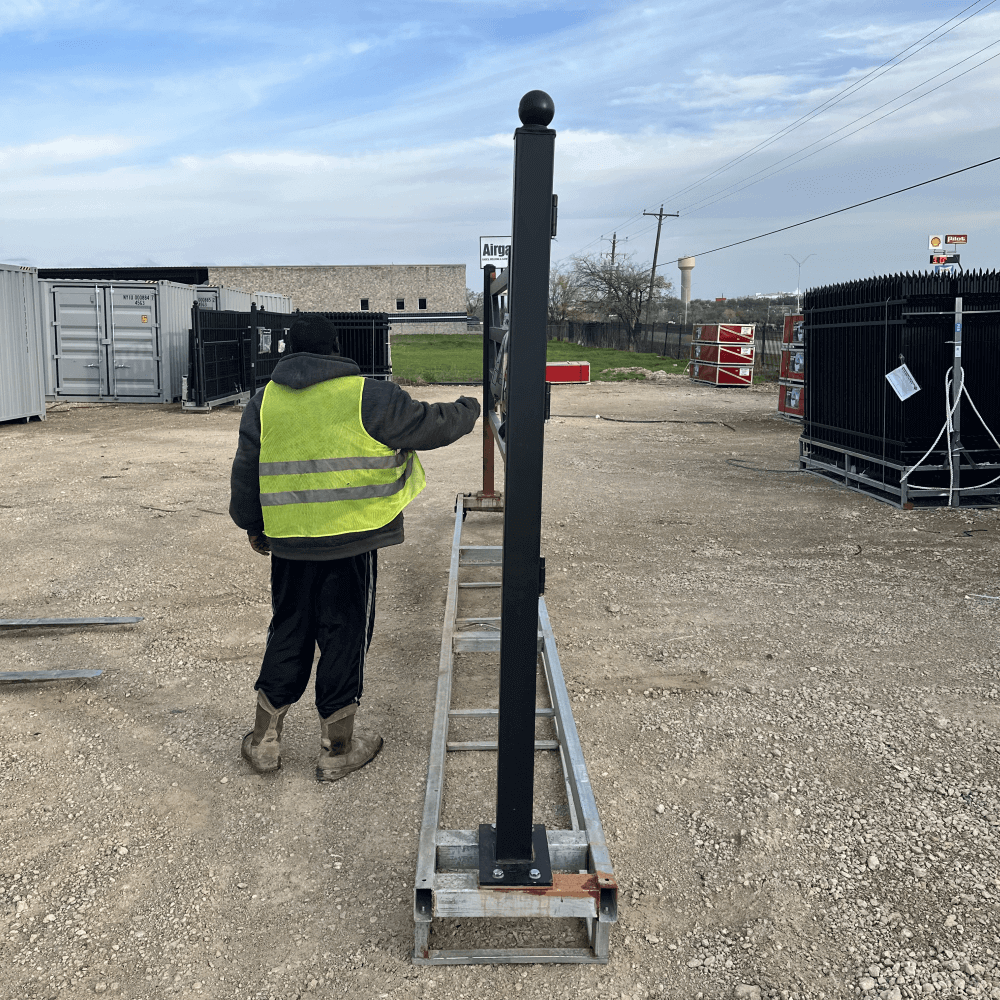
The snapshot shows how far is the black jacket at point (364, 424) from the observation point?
3721 millimetres

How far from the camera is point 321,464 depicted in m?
3.75

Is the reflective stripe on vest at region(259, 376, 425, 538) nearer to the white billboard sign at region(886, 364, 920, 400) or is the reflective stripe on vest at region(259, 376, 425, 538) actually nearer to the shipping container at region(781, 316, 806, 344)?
the white billboard sign at region(886, 364, 920, 400)

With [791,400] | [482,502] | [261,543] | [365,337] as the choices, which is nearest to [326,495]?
[261,543]

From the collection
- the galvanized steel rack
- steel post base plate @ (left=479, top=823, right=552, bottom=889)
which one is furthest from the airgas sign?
steel post base plate @ (left=479, top=823, right=552, bottom=889)

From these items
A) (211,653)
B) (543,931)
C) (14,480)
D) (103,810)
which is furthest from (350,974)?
(14,480)

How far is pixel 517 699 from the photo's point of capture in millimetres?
2953

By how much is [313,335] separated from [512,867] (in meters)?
2.15

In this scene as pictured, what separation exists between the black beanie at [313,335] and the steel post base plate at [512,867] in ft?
6.51

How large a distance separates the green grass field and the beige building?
31.3 ft

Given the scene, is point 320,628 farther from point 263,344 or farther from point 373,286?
point 373,286

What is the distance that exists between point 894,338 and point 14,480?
33.4ft

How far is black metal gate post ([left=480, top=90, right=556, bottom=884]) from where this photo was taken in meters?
2.66

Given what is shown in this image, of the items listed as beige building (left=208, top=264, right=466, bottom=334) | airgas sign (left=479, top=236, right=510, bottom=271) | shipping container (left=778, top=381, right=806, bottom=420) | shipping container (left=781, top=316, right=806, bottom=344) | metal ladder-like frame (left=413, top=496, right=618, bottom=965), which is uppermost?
beige building (left=208, top=264, right=466, bottom=334)

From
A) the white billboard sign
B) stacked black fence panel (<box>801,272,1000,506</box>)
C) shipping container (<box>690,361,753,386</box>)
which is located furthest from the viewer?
shipping container (<box>690,361,753,386</box>)
